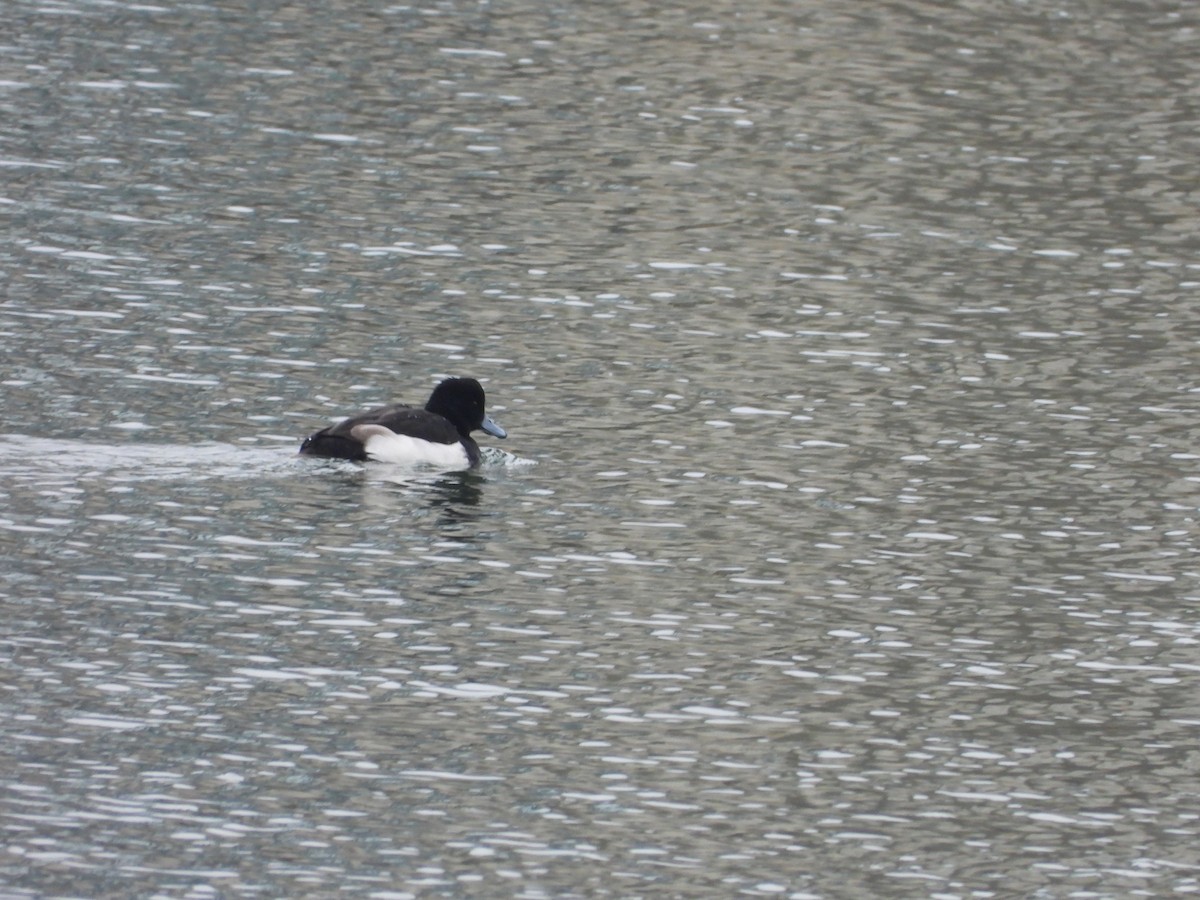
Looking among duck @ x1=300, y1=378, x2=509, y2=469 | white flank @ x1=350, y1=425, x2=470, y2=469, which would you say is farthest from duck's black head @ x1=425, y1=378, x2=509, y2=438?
white flank @ x1=350, y1=425, x2=470, y2=469

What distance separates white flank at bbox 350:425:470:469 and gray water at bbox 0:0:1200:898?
19 cm

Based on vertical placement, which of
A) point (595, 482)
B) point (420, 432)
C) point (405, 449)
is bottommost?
point (595, 482)

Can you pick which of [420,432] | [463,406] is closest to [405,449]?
[420,432]

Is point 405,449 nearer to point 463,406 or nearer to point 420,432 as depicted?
point 420,432

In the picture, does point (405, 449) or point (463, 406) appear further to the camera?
point (463, 406)

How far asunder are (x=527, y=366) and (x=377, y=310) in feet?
6.80

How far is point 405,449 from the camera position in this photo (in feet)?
61.3

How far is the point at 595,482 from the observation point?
60.9 ft

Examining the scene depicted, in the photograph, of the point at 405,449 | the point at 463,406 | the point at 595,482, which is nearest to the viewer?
the point at 595,482

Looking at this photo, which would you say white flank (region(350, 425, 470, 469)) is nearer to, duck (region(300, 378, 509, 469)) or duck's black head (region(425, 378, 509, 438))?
duck (region(300, 378, 509, 469))

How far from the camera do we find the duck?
18344 millimetres

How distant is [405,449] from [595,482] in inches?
54.6

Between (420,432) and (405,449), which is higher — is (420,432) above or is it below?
above

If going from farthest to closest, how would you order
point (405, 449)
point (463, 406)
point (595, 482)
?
point (463, 406)
point (405, 449)
point (595, 482)
